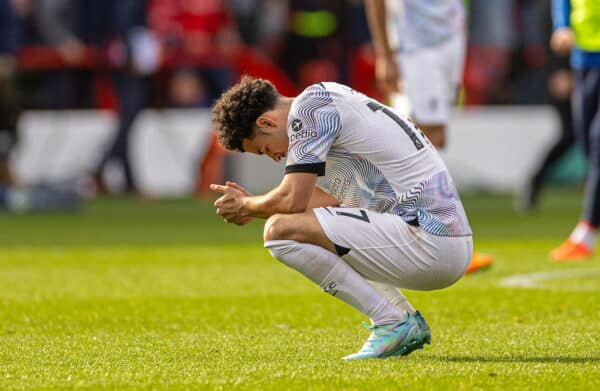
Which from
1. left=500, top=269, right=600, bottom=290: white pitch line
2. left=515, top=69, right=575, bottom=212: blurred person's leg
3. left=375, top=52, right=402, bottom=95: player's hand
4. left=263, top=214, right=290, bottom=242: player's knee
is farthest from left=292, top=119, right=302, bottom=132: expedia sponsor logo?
left=515, top=69, right=575, bottom=212: blurred person's leg

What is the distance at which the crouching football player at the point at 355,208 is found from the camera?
5582 mm

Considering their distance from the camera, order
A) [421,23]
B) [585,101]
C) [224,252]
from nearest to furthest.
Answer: [421,23], [585,101], [224,252]

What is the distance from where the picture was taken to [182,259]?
10570 mm

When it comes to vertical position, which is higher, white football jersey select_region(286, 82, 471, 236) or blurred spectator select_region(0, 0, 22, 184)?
white football jersey select_region(286, 82, 471, 236)

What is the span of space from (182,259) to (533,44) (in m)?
11.3

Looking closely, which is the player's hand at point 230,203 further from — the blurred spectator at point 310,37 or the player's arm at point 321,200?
the blurred spectator at point 310,37

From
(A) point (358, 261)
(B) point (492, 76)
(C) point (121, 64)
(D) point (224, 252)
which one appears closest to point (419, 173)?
(A) point (358, 261)

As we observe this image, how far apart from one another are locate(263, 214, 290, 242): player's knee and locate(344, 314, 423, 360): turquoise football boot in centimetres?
51

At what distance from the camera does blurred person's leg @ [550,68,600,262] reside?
989cm

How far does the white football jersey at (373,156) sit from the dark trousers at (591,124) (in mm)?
4274

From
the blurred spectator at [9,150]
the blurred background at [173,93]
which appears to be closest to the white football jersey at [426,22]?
the blurred background at [173,93]

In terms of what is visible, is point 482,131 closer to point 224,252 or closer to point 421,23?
point 224,252

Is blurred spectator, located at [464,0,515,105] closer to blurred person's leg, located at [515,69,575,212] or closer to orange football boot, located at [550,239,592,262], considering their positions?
blurred person's leg, located at [515,69,575,212]

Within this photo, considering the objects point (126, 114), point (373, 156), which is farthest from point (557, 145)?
point (373, 156)
